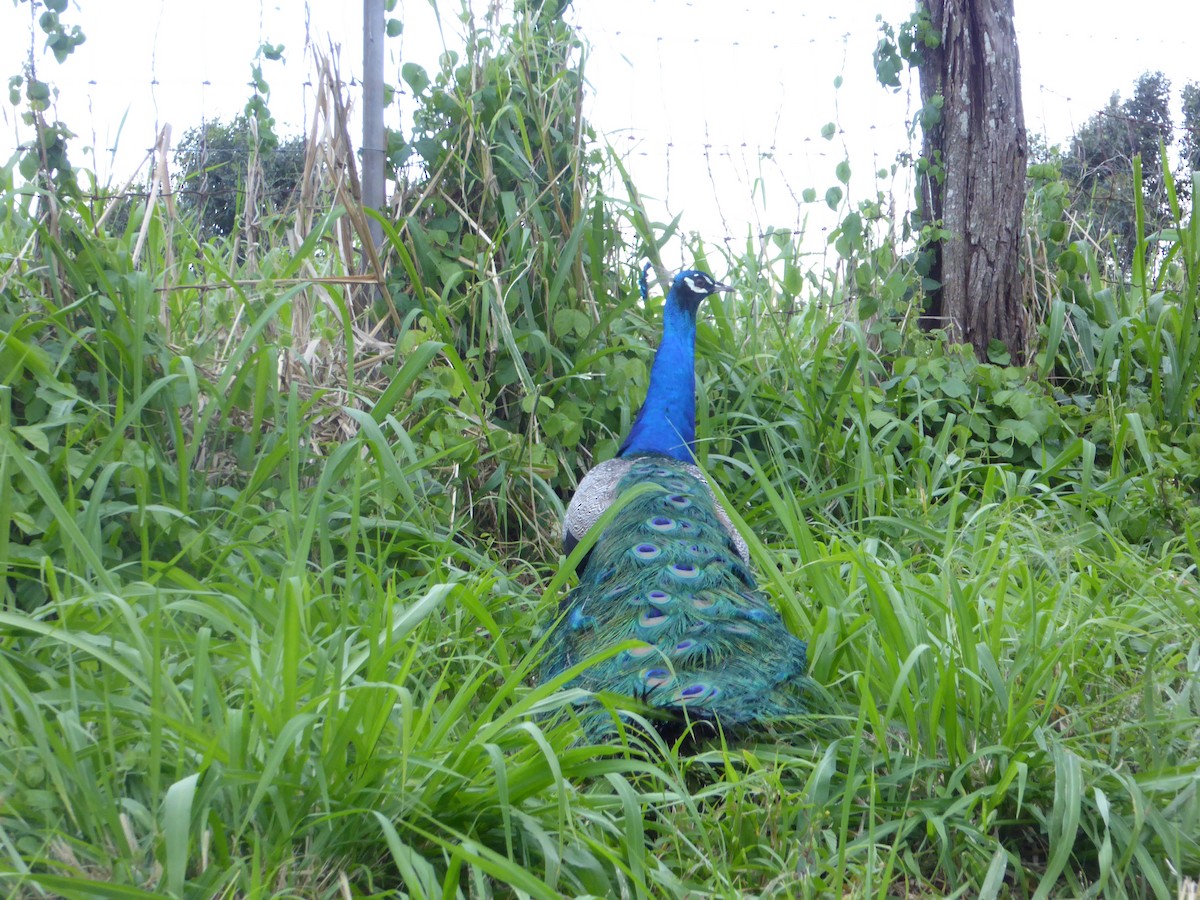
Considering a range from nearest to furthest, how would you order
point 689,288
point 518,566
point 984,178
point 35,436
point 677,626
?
point 677,626 < point 35,436 < point 518,566 < point 689,288 < point 984,178

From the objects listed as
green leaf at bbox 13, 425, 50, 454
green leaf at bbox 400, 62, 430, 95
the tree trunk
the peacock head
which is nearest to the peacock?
the peacock head

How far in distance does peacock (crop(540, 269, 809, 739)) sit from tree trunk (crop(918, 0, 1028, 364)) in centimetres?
199

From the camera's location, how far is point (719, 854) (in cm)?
202

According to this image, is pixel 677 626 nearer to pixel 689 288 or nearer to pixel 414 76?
pixel 689 288

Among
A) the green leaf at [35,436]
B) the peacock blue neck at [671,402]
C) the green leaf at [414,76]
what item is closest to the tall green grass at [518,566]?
the green leaf at [35,436]

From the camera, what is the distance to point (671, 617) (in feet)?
7.86

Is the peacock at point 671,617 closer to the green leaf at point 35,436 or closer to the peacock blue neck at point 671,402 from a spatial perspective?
the peacock blue neck at point 671,402

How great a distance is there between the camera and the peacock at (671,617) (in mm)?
2180

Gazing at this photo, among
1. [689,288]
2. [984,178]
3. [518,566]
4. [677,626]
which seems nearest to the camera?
[677,626]

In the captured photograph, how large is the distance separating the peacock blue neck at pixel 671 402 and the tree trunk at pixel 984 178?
5.00ft

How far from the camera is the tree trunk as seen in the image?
4.64 meters

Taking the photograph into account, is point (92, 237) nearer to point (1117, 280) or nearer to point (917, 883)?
point (917, 883)

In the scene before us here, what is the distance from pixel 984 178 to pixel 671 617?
10.3 ft

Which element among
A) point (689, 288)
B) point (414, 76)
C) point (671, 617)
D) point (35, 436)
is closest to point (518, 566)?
point (689, 288)
